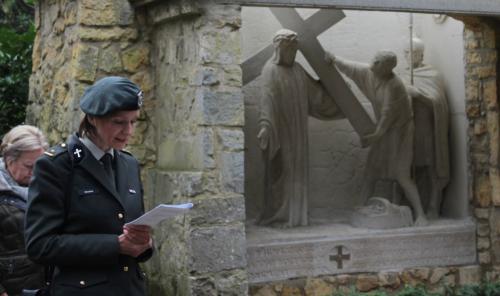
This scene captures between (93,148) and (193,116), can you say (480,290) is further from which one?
(93,148)

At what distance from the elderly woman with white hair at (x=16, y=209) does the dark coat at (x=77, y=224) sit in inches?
43.7

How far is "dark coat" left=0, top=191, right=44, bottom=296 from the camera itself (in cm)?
395

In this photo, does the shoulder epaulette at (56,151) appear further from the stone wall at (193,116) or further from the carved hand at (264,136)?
the carved hand at (264,136)

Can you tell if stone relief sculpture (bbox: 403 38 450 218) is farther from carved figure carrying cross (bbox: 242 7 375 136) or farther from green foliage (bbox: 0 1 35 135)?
green foliage (bbox: 0 1 35 135)

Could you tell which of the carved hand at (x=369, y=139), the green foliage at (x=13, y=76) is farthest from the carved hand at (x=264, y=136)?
the green foliage at (x=13, y=76)

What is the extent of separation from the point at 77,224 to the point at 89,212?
6 cm

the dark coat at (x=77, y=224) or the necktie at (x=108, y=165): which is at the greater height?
the necktie at (x=108, y=165)

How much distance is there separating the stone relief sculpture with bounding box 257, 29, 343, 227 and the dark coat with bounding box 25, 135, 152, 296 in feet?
12.7

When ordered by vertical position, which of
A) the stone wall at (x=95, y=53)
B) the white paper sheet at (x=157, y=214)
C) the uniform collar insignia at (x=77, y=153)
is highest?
the stone wall at (x=95, y=53)

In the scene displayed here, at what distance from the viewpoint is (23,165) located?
13.2ft

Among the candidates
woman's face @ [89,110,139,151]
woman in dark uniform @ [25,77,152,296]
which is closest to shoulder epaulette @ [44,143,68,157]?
woman in dark uniform @ [25,77,152,296]

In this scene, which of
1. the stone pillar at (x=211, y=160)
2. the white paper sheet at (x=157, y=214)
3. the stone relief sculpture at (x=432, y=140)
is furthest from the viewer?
the stone relief sculpture at (x=432, y=140)

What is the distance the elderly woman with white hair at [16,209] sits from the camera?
13.0 ft

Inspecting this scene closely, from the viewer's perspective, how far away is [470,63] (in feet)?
23.9
